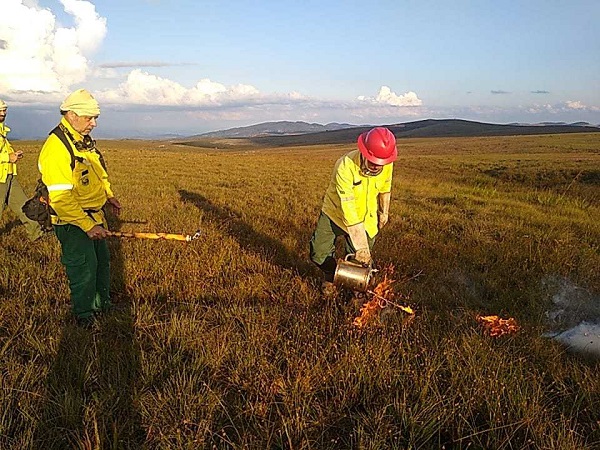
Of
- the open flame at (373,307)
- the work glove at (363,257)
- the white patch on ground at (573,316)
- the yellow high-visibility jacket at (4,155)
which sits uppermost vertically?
the yellow high-visibility jacket at (4,155)

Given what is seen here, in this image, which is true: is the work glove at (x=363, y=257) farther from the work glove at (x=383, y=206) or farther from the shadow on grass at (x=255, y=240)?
the shadow on grass at (x=255, y=240)

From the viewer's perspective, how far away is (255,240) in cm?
741

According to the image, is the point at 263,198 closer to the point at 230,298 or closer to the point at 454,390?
the point at 230,298

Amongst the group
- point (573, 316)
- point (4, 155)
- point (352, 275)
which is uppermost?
point (4, 155)

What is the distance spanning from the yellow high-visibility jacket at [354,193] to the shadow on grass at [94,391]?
2.28 metres

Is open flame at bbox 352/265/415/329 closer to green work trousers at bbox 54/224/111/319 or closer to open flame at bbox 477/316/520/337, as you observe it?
open flame at bbox 477/316/520/337

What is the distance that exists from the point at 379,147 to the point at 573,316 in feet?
9.22

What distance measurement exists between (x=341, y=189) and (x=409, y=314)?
1.41m

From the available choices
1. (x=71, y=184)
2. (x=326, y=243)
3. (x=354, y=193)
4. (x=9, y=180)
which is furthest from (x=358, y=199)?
(x=9, y=180)

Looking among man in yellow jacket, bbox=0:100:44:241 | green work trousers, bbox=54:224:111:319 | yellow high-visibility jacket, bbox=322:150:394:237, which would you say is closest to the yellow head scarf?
green work trousers, bbox=54:224:111:319

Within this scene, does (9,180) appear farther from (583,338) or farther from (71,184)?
(583,338)

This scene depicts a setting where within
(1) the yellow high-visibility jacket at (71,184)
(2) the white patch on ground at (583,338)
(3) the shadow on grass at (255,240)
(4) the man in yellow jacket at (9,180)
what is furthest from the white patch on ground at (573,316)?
(4) the man in yellow jacket at (9,180)

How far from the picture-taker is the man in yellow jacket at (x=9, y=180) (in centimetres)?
689

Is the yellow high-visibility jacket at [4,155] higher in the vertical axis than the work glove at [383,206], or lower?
higher
